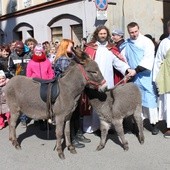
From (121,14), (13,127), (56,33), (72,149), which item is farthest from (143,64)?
(56,33)

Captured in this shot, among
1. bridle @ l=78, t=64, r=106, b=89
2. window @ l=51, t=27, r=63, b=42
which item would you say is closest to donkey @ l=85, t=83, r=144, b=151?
bridle @ l=78, t=64, r=106, b=89

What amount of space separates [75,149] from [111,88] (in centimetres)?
112

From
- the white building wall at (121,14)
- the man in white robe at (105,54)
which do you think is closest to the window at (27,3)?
the white building wall at (121,14)

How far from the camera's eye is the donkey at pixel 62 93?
493 centimetres

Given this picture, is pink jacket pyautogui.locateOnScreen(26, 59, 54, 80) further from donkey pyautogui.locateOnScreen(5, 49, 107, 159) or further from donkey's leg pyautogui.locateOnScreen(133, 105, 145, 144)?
donkey's leg pyautogui.locateOnScreen(133, 105, 145, 144)

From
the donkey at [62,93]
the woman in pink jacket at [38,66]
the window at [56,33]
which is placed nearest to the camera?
the donkey at [62,93]

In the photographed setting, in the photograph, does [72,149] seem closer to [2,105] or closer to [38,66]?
[38,66]

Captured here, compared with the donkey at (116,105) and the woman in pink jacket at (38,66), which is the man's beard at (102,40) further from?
the woman in pink jacket at (38,66)

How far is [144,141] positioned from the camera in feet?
19.0

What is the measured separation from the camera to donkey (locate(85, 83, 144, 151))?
5258 mm

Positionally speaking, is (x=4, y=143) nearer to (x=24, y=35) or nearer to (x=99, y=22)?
(x=99, y=22)

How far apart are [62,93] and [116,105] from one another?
851mm

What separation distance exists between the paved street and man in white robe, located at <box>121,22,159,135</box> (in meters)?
0.46

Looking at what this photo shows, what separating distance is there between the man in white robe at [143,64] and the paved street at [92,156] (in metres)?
0.46
